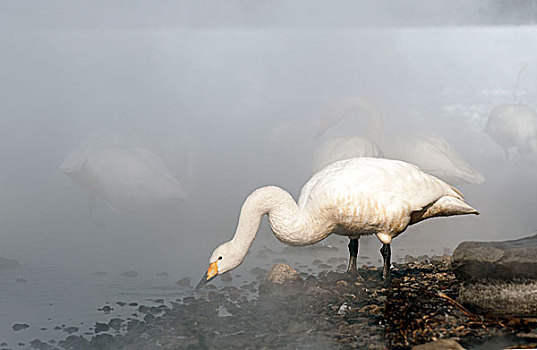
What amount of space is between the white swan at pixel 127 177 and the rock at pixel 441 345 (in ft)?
7.87

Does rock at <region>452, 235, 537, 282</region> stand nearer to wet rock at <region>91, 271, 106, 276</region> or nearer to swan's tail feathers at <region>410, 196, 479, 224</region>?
swan's tail feathers at <region>410, 196, 479, 224</region>

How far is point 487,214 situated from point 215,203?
226 cm

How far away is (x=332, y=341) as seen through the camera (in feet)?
10.3

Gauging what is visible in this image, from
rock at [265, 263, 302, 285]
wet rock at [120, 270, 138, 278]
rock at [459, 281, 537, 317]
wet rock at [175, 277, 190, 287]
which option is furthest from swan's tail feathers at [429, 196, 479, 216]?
wet rock at [120, 270, 138, 278]

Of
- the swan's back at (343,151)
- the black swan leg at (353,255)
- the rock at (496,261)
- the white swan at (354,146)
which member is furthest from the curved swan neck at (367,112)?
the rock at (496,261)

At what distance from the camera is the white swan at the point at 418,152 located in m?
5.40

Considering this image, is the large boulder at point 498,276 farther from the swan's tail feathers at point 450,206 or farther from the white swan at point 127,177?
the white swan at point 127,177

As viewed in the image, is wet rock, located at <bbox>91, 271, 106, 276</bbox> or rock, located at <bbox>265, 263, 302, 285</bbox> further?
wet rock, located at <bbox>91, 271, 106, 276</bbox>

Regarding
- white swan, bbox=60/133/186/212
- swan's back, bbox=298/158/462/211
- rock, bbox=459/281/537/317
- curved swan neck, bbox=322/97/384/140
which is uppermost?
curved swan neck, bbox=322/97/384/140

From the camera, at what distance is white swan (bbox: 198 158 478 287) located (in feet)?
11.8

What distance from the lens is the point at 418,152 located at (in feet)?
19.1

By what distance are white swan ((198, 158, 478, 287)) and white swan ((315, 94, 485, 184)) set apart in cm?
161

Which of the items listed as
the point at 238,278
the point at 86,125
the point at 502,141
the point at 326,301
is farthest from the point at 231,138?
the point at 326,301

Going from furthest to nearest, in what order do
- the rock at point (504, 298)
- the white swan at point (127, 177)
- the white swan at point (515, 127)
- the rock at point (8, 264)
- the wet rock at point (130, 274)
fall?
the white swan at point (515, 127)
the white swan at point (127, 177)
the rock at point (8, 264)
the wet rock at point (130, 274)
the rock at point (504, 298)
